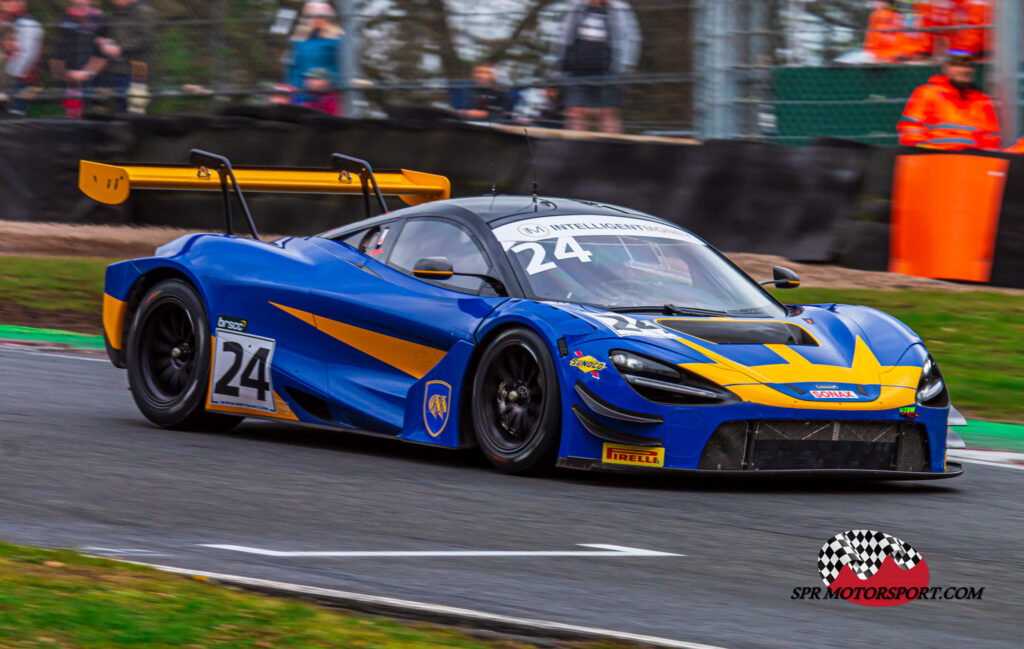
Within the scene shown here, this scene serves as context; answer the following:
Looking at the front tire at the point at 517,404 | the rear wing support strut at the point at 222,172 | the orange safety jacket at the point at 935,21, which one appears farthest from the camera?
the orange safety jacket at the point at 935,21

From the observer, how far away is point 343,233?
27.2 feet

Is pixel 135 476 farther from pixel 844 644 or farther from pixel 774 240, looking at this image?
pixel 774 240

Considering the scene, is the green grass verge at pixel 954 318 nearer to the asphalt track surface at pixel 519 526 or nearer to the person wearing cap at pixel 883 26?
the person wearing cap at pixel 883 26

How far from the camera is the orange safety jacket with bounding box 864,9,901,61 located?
1338cm

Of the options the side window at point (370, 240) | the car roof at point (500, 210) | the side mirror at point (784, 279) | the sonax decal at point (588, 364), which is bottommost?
the sonax decal at point (588, 364)

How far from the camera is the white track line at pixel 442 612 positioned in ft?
13.5

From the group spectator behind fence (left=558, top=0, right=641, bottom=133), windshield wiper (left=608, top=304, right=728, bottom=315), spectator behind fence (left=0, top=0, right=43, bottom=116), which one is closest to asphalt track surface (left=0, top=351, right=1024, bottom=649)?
windshield wiper (left=608, top=304, right=728, bottom=315)

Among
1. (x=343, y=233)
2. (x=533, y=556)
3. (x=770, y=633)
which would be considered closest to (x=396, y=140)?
(x=343, y=233)

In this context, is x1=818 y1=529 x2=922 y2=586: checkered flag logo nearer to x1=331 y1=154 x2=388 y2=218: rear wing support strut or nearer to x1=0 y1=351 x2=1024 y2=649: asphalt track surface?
x1=0 y1=351 x2=1024 y2=649: asphalt track surface

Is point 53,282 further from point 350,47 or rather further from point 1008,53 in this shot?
point 1008,53

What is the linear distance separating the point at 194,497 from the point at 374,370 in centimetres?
146

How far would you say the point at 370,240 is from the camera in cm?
805

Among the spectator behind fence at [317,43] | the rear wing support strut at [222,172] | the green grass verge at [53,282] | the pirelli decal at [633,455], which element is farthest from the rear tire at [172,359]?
the spectator behind fence at [317,43]

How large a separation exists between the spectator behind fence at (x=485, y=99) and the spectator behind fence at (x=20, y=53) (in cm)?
505
